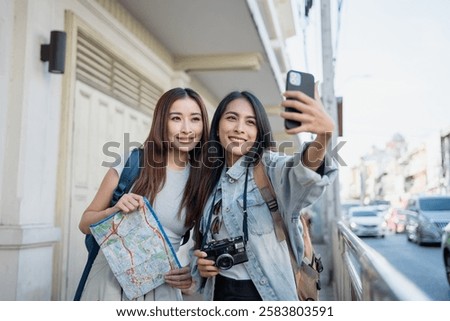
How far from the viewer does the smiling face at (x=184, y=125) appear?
1.65 metres

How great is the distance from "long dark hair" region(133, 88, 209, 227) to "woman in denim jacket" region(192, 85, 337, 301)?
6 centimetres

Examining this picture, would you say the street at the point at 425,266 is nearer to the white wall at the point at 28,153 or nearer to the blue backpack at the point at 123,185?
the white wall at the point at 28,153

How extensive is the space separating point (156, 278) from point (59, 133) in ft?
7.38

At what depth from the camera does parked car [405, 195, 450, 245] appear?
510 cm

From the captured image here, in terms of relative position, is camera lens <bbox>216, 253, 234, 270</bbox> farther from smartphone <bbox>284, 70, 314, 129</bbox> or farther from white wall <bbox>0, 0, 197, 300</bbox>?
white wall <bbox>0, 0, 197, 300</bbox>

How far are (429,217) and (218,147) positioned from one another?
505 centimetres

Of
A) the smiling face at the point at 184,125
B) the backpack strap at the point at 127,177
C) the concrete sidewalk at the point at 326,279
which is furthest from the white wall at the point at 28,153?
the concrete sidewalk at the point at 326,279

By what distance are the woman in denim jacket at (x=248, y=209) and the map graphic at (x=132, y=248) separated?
137 mm

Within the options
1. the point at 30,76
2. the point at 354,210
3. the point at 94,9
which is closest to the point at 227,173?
the point at 30,76

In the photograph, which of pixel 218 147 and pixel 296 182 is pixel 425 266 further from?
pixel 296 182

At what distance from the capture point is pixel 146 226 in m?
1.54

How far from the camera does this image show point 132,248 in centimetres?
156
